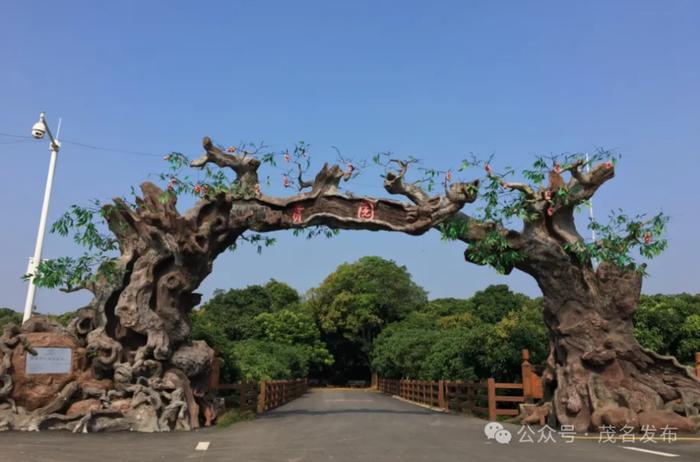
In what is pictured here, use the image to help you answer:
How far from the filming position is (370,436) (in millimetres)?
8789

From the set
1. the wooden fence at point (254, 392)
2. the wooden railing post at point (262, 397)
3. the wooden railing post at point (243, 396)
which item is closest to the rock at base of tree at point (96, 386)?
the wooden fence at point (254, 392)

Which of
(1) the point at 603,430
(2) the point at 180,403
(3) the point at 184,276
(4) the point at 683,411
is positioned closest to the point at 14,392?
(2) the point at 180,403

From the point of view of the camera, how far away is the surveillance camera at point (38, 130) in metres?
14.3

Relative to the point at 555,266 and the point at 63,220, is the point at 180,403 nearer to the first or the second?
the point at 63,220

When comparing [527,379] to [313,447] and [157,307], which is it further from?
[157,307]

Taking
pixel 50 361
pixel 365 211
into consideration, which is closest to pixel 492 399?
pixel 365 211

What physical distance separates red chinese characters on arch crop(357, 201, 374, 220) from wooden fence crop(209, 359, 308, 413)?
471cm

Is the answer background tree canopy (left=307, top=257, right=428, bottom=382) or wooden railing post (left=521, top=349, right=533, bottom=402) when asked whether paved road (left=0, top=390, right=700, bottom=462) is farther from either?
background tree canopy (left=307, top=257, right=428, bottom=382)

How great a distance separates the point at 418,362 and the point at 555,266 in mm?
14336

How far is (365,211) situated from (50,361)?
663 centimetres

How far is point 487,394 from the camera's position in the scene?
13117 millimetres

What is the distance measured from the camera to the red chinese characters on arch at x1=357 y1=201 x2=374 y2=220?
12.1 m

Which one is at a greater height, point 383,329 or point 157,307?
point 383,329

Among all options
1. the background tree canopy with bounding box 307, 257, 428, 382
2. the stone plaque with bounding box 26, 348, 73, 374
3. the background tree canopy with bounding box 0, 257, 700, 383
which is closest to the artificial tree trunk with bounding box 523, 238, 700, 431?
the background tree canopy with bounding box 0, 257, 700, 383
